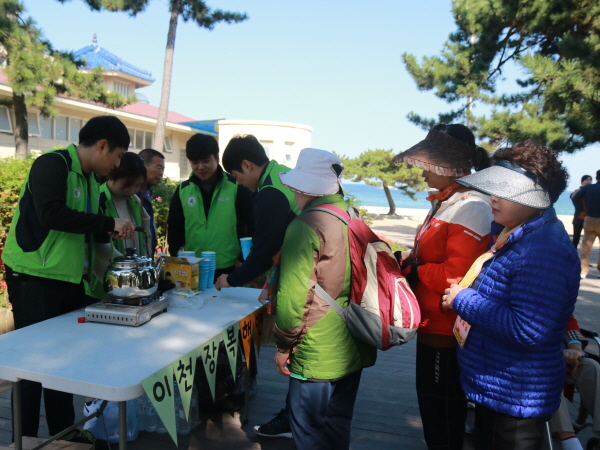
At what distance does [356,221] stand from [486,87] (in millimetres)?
11633

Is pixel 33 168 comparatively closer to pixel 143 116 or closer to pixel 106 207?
pixel 106 207

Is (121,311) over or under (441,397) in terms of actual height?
over

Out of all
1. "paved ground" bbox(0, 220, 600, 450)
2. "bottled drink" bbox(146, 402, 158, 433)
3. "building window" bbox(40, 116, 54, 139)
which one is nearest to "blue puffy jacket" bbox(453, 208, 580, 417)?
"paved ground" bbox(0, 220, 600, 450)

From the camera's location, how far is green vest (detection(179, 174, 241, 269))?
354 cm

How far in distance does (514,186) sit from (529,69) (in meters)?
5.85

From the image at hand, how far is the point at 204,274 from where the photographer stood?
320cm

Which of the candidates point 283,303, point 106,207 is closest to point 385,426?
point 283,303

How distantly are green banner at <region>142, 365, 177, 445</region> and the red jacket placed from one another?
49.5 inches

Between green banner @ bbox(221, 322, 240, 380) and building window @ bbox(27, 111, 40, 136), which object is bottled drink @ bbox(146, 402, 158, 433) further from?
building window @ bbox(27, 111, 40, 136)

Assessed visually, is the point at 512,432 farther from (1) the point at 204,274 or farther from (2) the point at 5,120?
(2) the point at 5,120

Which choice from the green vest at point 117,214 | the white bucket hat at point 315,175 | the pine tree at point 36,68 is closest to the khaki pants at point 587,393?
the white bucket hat at point 315,175

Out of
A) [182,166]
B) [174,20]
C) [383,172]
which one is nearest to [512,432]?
[174,20]

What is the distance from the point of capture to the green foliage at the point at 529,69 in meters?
6.54

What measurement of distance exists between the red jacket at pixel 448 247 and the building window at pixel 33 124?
18000 millimetres
